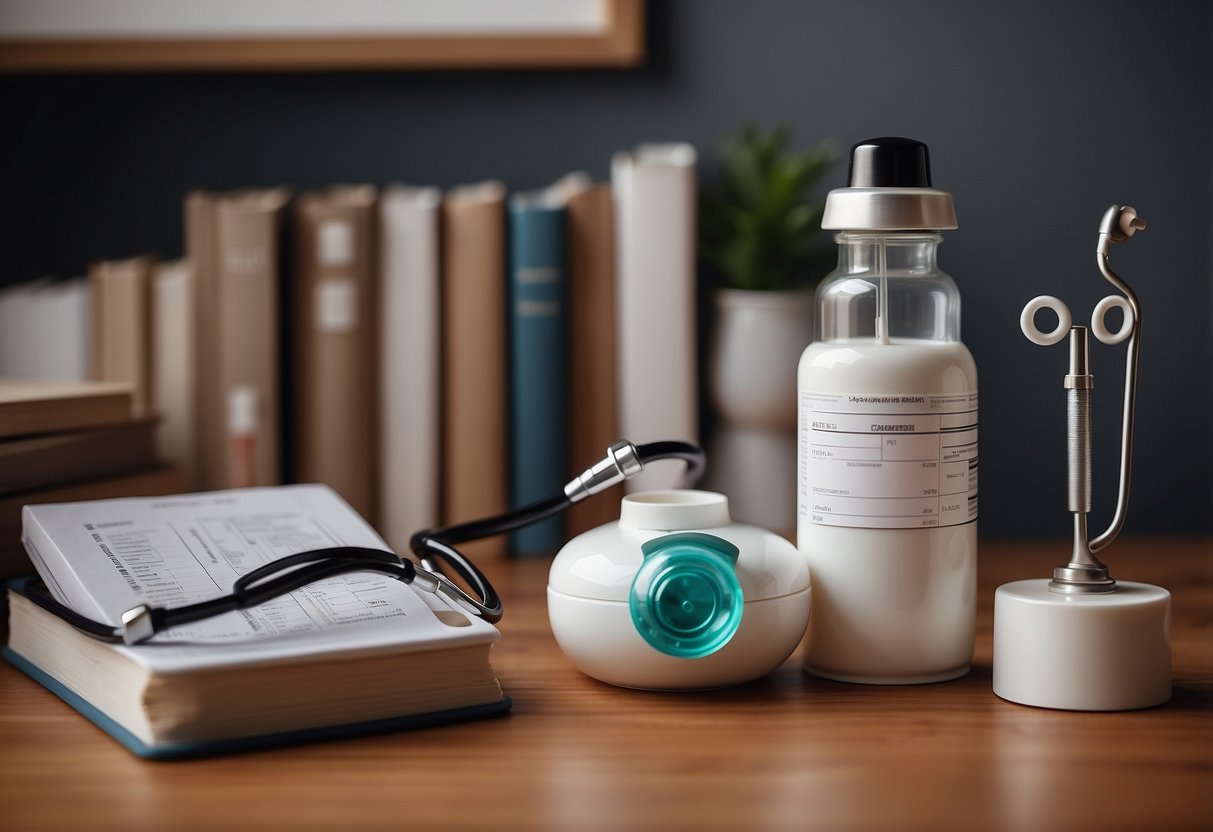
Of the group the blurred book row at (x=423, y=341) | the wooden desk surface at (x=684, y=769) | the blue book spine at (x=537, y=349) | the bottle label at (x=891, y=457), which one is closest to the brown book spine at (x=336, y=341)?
the blurred book row at (x=423, y=341)

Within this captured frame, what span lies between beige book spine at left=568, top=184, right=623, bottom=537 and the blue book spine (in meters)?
0.01

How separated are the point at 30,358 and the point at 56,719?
1.87 feet

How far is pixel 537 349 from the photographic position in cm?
98

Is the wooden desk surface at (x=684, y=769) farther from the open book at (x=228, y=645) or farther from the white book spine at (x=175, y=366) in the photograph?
the white book spine at (x=175, y=366)

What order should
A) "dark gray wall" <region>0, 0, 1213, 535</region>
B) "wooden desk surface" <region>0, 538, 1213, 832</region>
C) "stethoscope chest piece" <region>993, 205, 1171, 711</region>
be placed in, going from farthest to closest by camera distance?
"dark gray wall" <region>0, 0, 1213, 535</region> < "stethoscope chest piece" <region>993, 205, 1171, 711</region> < "wooden desk surface" <region>0, 538, 1213, 832</region>

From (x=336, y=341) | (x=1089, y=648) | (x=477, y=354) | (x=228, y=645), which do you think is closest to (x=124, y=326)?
(x=336, y=341)

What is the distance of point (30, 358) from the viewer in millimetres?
1052

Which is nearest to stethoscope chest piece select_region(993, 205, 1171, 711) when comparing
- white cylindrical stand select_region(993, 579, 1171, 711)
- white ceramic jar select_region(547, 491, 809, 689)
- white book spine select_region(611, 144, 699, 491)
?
white cylindrical stand select_region(993, 579, 1171, 711)

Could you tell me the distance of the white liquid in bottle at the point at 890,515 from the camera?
58 centimetres

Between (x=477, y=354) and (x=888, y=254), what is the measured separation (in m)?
0.42

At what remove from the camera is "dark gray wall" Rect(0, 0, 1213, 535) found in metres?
1.10

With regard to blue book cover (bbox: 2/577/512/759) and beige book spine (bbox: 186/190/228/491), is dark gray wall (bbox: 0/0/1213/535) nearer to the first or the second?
beige book spine (bbox: 186/190/228/491)

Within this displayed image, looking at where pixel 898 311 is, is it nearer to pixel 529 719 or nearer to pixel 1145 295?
pixel 529 719

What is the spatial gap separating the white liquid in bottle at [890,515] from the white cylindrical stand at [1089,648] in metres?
0.04
